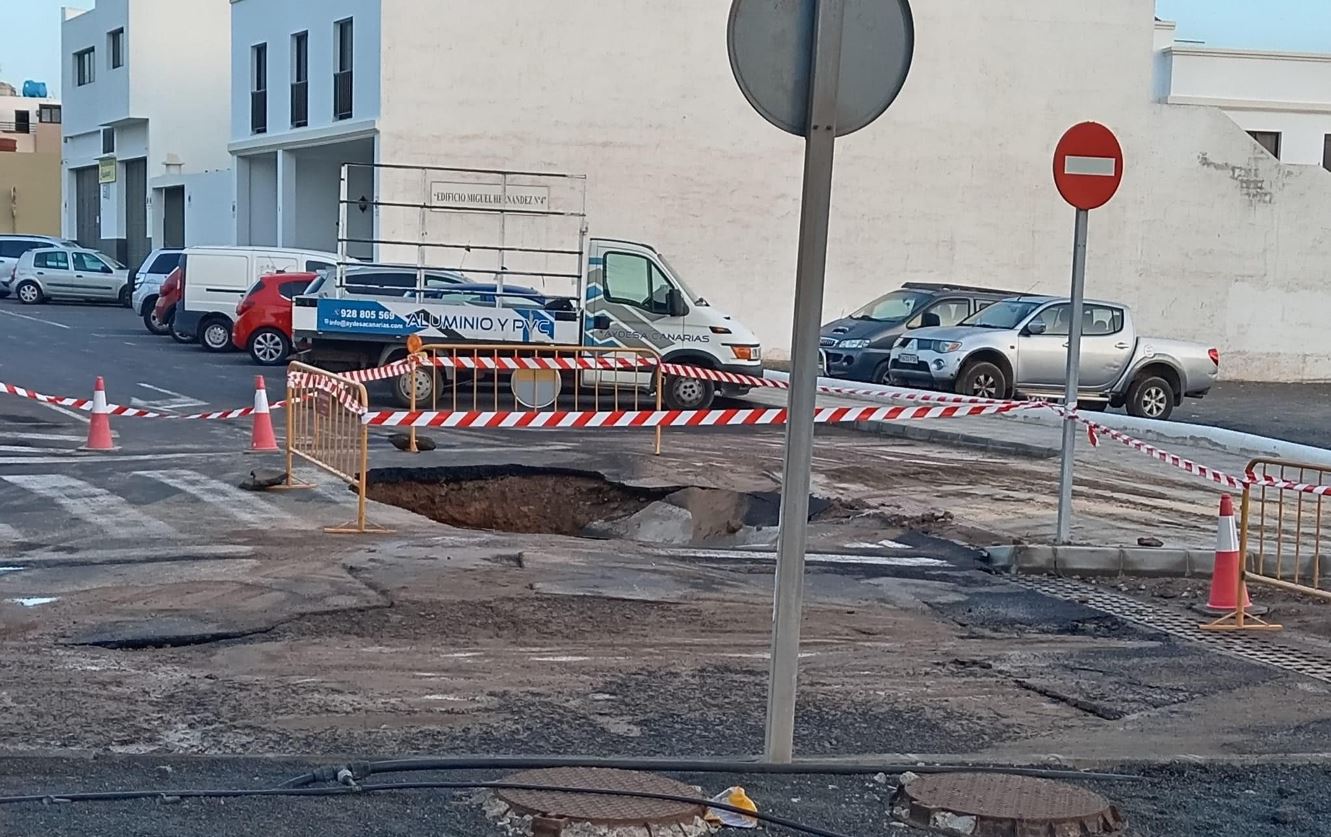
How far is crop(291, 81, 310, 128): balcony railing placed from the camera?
37.0 m

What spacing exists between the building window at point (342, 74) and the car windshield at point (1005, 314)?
1628 cm

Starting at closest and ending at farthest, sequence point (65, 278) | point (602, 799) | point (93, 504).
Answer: point (602, 799)
point (93, 504)
point (65, 278)

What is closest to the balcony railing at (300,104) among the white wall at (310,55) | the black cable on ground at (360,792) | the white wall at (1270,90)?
the white wall at (310,55)

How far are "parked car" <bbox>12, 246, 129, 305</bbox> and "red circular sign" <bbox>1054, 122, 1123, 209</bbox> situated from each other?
125 feet

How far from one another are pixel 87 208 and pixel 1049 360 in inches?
1786

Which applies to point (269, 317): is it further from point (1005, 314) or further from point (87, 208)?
point (87, 208)

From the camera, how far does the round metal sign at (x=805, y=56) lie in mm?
5324

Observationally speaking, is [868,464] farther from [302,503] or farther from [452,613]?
[452,613]

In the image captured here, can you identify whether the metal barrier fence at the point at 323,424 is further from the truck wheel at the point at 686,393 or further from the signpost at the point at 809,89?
the truck wheel at the point at 686,393

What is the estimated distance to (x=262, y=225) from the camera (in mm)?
41969

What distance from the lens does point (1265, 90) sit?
44719 millimetres

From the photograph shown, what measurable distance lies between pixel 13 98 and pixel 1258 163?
68.5m

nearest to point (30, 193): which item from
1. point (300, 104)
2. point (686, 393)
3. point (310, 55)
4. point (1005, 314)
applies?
point (300, 104)

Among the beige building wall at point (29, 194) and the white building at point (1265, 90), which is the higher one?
the white building at point (1265, 90)
